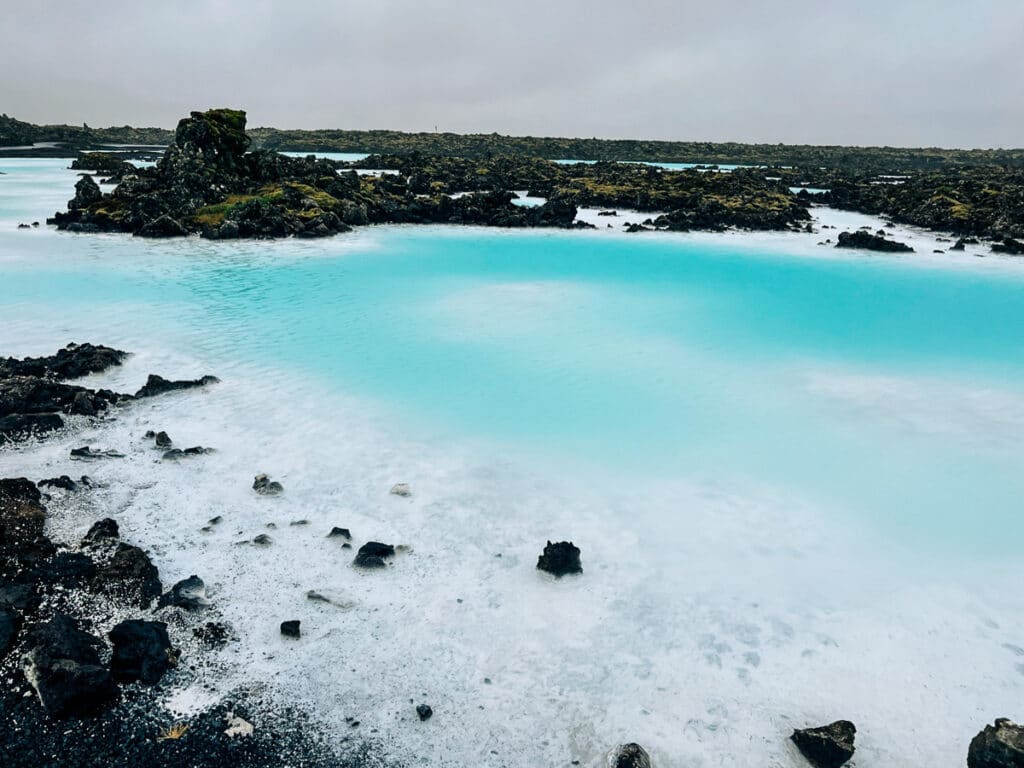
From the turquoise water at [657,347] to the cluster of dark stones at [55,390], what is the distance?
9.64 feet

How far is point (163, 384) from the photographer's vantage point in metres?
12.5

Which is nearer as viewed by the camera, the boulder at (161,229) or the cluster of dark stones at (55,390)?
the cluster of dark stones at (55,390)

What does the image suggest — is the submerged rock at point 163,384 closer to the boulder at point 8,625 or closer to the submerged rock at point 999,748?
the boulder at point 8,625

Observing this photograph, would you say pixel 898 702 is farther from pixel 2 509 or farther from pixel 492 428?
pixel 2 509

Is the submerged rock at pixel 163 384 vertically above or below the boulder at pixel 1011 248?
below

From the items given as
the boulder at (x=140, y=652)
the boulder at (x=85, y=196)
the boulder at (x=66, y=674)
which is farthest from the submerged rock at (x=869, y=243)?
the boulder at (x=85, y=196)

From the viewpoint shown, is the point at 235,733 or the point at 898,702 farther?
the point at 898,702

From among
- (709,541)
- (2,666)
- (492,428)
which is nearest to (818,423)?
(709,541)

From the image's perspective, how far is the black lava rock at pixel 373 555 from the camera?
25.1 feet

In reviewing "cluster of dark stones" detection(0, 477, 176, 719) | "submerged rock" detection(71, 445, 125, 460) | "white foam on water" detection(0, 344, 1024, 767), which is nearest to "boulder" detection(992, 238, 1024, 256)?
"white foam on water" detection(0, 344, 1024, 767)

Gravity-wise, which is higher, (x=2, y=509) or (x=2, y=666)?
(x=2, y=509)

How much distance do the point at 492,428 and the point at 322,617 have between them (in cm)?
587

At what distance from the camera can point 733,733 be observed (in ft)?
18.7

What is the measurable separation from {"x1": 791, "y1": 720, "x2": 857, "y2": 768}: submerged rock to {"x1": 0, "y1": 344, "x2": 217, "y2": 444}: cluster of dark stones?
10.0 metres
